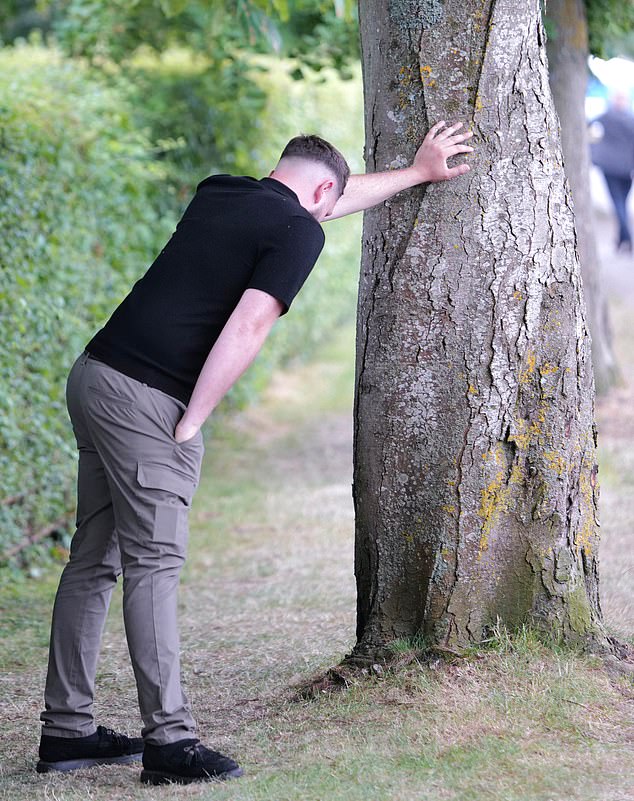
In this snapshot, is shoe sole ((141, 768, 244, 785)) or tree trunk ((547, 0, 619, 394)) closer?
shoe sole ((141, 768, 244, 785))

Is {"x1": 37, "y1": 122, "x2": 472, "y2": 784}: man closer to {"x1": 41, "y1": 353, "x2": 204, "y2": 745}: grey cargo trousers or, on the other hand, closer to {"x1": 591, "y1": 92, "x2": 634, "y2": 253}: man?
{"x1": 41, "y1": 353, "x2": 204, "y2": 745}: grey cargo trousers

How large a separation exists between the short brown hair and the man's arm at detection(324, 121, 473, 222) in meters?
0.12

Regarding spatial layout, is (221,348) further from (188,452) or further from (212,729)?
(212,729)

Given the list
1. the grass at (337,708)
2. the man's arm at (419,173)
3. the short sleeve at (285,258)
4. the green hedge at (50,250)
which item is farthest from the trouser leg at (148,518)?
the green hedge at (50,250)

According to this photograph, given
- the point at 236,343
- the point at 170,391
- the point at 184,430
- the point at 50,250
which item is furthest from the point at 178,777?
the point at 50,250

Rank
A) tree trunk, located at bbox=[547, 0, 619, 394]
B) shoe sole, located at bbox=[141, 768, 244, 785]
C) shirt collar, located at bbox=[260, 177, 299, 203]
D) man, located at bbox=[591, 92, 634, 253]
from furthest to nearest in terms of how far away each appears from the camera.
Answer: man, located at bbox=[591, 92, 634, 253]
tree trunk, located at bbox=[547, 0, 619, 394]
shirt collar, located at bbox=[260, 177, 299, 203]
shoe sole, located at bbox=[141, 768, 244, 785]

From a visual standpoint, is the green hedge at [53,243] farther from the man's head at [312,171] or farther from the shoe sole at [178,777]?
the shoe sole at [178,777]

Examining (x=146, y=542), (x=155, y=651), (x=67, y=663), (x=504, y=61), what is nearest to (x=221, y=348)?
(x=146, y=542)

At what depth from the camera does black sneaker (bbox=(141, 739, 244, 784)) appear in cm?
335

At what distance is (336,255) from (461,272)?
10.5 meters

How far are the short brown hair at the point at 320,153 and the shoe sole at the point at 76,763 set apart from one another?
2.02 metres

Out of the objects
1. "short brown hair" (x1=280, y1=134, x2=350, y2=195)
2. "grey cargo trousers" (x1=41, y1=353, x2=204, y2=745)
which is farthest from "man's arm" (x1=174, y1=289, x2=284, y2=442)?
"short brown hair" (x1=280, y1=134, x2=350, y2=195)

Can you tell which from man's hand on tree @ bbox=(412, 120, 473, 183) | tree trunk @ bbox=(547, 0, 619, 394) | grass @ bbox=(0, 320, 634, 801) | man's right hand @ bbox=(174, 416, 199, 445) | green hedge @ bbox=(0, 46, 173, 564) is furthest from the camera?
tree trunk @ bbox=(547, 0, 619, 394)

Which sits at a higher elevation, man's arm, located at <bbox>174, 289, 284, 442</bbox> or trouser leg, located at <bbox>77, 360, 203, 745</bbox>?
man's arm, located at <bbox>174, 289, 284, 442</bbox>
